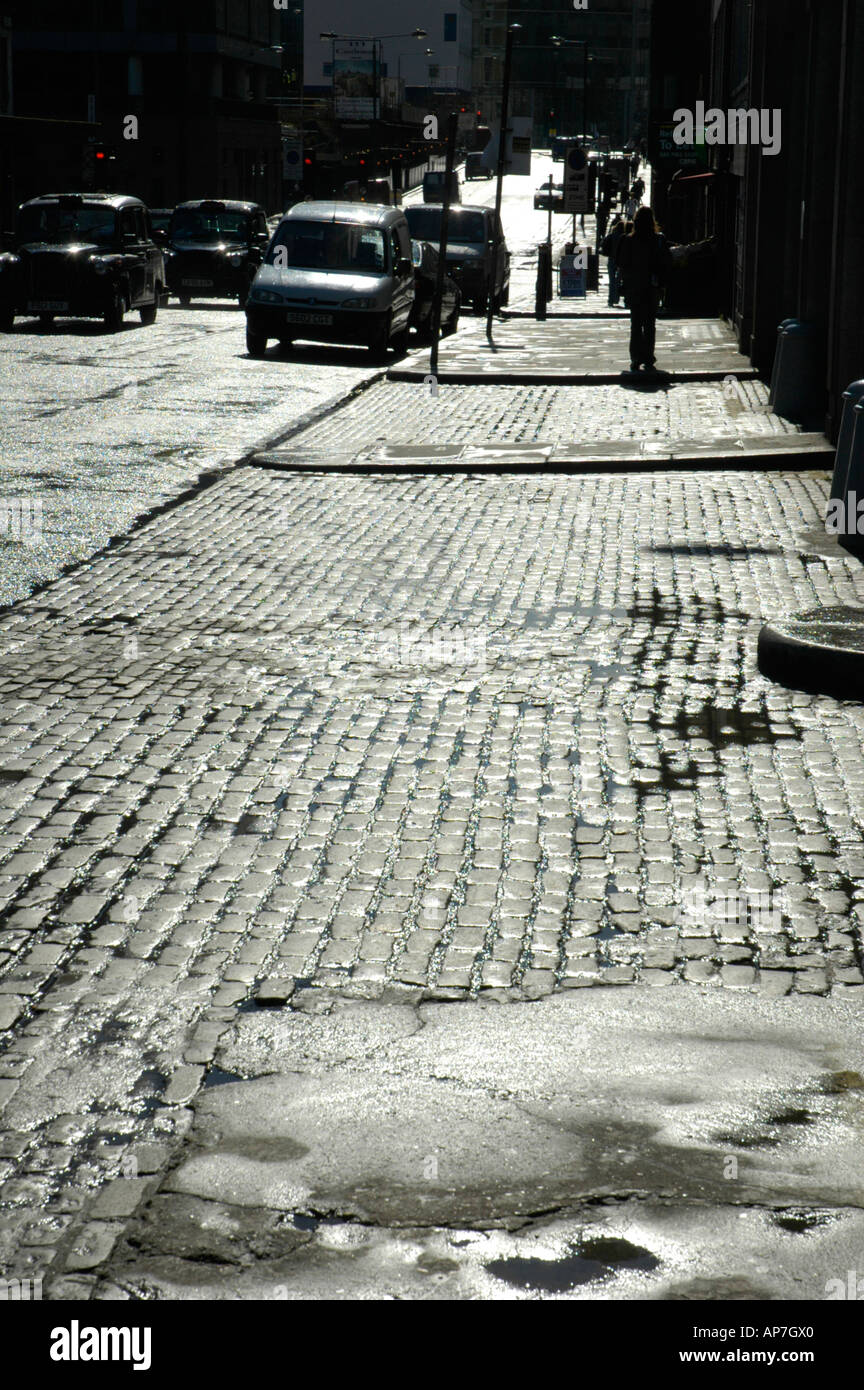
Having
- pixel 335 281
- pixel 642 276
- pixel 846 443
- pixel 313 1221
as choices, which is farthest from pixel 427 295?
pixel 313 1221

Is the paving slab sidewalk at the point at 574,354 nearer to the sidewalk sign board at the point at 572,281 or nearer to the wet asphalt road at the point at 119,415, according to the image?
the wet asphalt road at the point at 119,415

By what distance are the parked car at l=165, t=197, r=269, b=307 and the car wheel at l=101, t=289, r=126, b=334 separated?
24.3 ft

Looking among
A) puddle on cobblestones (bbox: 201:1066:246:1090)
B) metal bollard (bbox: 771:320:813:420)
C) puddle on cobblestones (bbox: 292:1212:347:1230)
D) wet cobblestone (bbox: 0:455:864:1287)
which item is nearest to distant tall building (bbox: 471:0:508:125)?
metal bollard (bbox: 771:320:813:420)

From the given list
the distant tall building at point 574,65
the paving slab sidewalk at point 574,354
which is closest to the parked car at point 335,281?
the paving slab sidewalk at point 574,354

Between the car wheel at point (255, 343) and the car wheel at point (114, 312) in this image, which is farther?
the car wheel at point (114, 312)

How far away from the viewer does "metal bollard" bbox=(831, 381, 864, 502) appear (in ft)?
37.7

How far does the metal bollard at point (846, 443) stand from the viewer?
37.7 feet

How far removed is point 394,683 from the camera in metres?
7.82

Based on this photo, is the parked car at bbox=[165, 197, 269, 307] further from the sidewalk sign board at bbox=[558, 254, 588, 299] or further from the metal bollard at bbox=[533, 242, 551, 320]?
the sidewalk sign board at bbox=[558, 254, 588, 299]

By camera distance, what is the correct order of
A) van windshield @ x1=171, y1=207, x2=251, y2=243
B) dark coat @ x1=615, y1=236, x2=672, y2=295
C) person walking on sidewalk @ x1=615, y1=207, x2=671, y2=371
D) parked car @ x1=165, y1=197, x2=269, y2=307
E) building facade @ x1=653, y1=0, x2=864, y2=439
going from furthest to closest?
1. van windshield @ x1=171, y1=207, x2=251, y2=243
2. parked car @ x1=165, y1=197, x2=269, y2=307
3. dark coat @ x1=615, y1=236, x2=672, y2=295
4. person walking on sidewalk @ x1=615, y1=207, x2=671, y2=371
5. building facade @ x1=653, y1=0, x2=864, y2=439

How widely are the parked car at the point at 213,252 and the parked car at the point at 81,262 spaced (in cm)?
545

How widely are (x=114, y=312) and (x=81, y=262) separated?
884 mm
